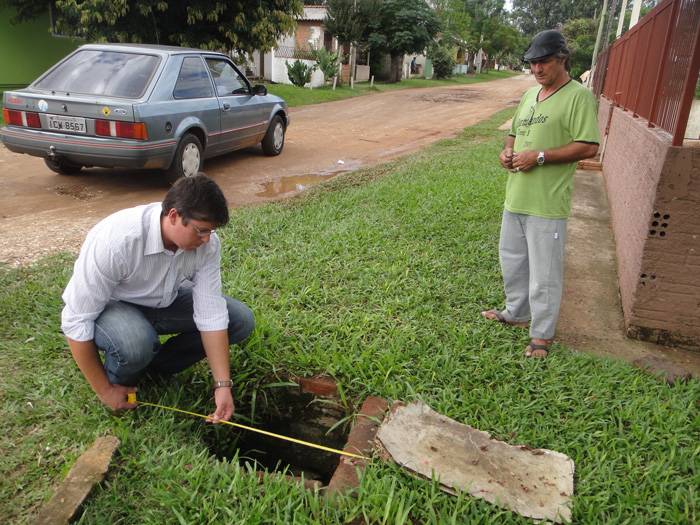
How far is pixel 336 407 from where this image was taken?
2.92 m

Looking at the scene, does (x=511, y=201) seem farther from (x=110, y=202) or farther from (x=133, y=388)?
(x=110, y=202)

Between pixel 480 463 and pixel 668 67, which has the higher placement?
pixel 668 67

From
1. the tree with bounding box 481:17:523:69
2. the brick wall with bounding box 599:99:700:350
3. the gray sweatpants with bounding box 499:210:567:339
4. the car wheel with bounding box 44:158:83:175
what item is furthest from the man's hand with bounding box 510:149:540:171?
the tree with bounding box 481:17:523:69

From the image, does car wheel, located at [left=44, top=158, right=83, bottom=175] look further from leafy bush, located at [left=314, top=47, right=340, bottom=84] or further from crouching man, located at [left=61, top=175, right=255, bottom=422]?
leafy bush, located at [left=314, top=47, right=340, bottom=84]

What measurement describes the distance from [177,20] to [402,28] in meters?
20.2

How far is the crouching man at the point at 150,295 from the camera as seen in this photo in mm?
2260

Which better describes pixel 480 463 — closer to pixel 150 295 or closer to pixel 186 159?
pixel 150 295

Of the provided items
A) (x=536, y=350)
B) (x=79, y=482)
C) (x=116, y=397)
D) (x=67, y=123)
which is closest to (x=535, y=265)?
(x=536, y=350)

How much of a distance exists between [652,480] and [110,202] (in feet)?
18.0

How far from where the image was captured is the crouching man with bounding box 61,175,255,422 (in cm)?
226

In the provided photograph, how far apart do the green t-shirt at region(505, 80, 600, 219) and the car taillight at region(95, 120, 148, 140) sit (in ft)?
13.1

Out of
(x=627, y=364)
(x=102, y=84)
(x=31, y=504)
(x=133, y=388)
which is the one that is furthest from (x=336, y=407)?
(x=102, y=84)

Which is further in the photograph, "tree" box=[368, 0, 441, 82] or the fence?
"tree" box=[368, 0, 441, 82]

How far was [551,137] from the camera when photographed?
3.01 m
